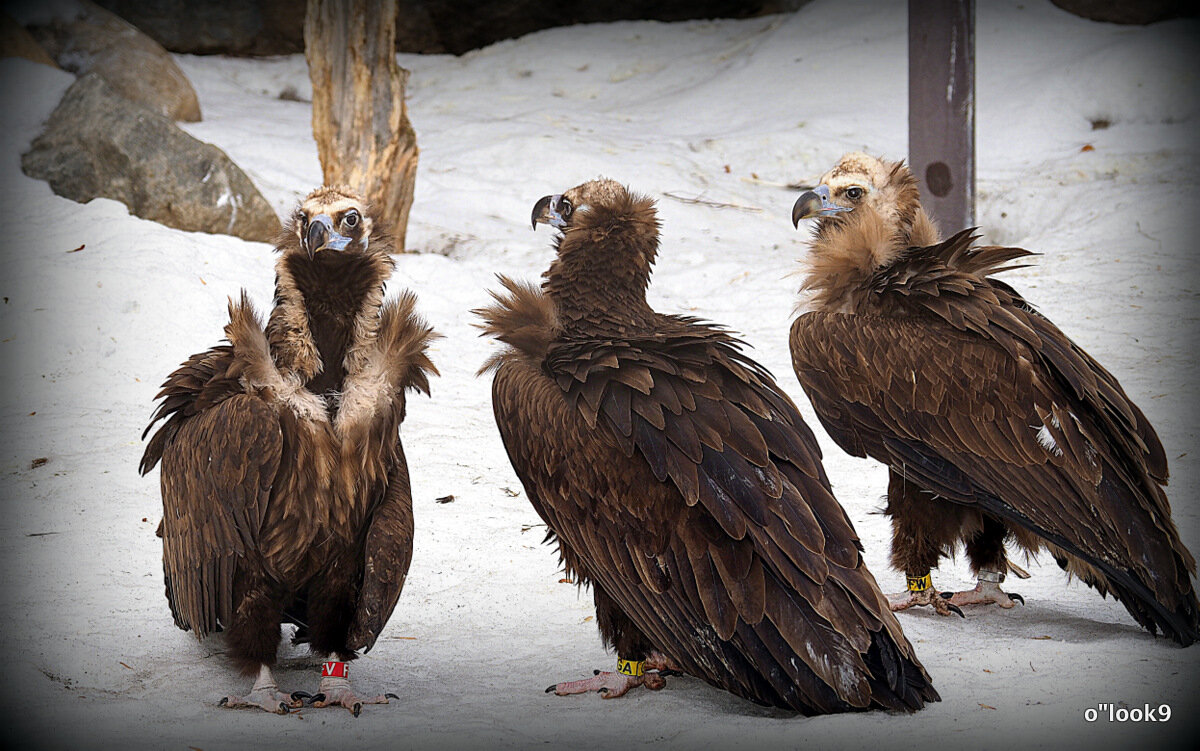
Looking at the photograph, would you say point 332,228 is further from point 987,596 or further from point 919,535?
point 987,596

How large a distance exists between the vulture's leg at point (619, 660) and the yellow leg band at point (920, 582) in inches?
44.8

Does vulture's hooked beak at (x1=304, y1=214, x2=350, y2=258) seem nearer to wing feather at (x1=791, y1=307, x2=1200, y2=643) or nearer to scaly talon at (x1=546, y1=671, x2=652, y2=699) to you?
scaly talon at (x1=546, y1=671, x2=652, y2=699)

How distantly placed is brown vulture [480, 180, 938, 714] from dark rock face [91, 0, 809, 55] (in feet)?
30.3

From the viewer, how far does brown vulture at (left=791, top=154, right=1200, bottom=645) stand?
3.36m

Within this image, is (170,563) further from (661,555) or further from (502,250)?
(502,250)

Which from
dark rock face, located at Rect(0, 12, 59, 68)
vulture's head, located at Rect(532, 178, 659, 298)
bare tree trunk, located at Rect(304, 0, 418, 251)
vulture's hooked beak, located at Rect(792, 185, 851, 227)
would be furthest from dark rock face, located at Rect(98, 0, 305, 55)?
vulture's head, located at Rect(532, 178, 659, 298)

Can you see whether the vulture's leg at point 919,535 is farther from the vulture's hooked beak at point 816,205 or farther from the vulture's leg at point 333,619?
the vulture's leg at point 333,619

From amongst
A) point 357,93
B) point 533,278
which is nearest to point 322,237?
point 533,278

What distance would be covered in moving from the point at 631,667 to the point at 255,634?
1001 mm

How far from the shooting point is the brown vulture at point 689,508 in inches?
105

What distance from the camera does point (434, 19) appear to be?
13375 mm

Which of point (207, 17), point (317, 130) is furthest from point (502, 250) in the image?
point (207, 17)

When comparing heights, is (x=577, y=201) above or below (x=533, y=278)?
above

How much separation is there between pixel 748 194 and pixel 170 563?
26.8 ft
